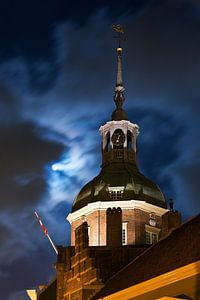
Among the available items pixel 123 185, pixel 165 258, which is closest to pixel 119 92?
pixel 123 185

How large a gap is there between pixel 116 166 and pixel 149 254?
32.9m

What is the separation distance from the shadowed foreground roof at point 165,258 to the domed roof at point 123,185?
27.4m

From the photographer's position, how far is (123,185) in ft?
211

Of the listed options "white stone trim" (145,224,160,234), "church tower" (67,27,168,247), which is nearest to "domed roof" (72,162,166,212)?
"church tower" (67,27,168,247)

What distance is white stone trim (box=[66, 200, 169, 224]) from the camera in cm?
6344

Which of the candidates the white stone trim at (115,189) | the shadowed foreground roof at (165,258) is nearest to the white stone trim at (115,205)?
the white stone trim at (115,189)

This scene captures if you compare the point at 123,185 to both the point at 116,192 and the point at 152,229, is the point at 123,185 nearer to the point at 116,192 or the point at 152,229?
the point at 116,192

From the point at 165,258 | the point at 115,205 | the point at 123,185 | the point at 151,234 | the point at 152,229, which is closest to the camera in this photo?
the point at 165,258

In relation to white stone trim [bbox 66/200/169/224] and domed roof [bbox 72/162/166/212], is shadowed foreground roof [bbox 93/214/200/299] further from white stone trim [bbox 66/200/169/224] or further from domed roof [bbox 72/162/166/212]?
domed roof [bbox 72/162/166/212]

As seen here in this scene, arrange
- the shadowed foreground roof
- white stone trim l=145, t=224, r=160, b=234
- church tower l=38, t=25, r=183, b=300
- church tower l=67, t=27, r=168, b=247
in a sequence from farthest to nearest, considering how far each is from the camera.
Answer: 1. white stone trim l=145, t=224, r=160, b=234
2. church tower l=67, t=27, r=168, b=247
3. church tower l=38, t=25, r=183, b=300
4. the shadowed foreground roof

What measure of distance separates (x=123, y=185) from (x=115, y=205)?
6.70ft

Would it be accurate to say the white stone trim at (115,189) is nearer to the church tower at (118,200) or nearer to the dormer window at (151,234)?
the church tower at (118,200)

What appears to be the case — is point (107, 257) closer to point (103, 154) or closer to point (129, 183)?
point (129, 183)

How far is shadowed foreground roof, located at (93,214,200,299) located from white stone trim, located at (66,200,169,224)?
2669 cm
